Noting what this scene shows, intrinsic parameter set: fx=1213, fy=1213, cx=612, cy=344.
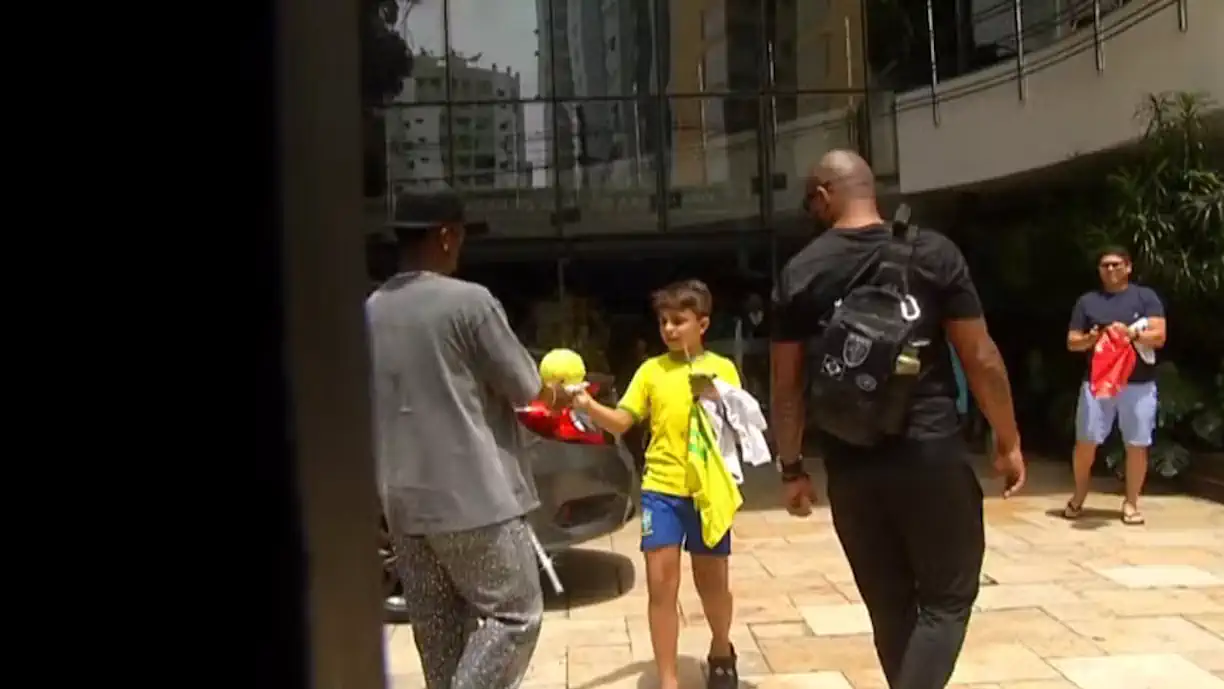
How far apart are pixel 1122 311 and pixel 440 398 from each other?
5.62m

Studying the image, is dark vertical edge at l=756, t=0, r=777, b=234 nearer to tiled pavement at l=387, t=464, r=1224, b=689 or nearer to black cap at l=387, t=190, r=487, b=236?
tiled pavement at l=387, t=464, r=1224, b=689

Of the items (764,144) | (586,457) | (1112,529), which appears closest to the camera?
(586,457)

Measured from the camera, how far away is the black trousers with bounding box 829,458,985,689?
3.38 meters

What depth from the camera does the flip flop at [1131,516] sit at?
769 cm

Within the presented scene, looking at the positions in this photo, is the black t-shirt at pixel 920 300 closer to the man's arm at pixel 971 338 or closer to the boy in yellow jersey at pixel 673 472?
the man's arm at pixel 971 338

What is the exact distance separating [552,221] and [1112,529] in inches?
307

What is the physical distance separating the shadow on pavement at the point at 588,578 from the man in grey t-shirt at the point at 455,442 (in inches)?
111

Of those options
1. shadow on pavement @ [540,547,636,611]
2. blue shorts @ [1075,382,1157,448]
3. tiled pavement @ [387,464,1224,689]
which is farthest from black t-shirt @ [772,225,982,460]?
blue shorts @ [1075,382,1157,448]

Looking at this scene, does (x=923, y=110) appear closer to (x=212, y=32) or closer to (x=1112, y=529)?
(x=1112, y=529)

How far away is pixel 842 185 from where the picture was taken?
11.7ft

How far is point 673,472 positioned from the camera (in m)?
4.20

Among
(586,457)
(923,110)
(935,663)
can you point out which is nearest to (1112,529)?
(586,457)

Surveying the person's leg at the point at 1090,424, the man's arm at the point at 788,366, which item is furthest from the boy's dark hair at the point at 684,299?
the person's leg at the point at 1090,424

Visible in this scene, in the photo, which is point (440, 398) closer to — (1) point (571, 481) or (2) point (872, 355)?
(2) point (872, 355)
